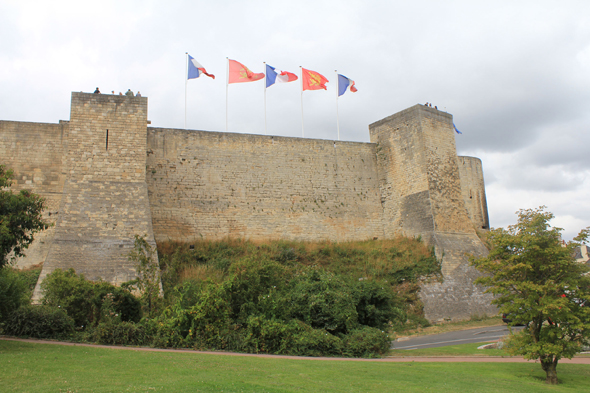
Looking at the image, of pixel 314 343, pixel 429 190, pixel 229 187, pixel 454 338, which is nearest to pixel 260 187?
pixel 229 187

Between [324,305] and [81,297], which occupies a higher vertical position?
[81,297]

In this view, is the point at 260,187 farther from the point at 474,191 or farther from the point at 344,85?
the point at 474,191

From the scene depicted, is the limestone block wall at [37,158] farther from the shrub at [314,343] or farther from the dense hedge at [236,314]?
the shrub at [314,343]

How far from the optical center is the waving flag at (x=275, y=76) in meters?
21.4

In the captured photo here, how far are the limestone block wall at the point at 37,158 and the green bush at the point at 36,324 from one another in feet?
21.6

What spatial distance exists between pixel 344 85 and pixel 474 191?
467 inches

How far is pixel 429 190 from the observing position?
2028 centimetres

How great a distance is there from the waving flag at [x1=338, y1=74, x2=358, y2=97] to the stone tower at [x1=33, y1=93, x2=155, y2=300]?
9.94m

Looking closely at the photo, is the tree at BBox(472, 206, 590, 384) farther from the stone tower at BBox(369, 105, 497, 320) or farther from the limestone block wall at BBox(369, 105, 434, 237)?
the limestone block wall at BBox(369, 105, 434, 237)

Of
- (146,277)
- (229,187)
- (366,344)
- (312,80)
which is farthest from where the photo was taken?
(312,80)

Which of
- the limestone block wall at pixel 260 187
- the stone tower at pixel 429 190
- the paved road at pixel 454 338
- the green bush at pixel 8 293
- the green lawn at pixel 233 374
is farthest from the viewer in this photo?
the stone tower at pixel 429 190

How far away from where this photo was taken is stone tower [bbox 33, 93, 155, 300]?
13.6m

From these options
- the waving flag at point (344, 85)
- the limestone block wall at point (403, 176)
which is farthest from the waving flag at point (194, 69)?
the limestone block wall at point (403, 176)

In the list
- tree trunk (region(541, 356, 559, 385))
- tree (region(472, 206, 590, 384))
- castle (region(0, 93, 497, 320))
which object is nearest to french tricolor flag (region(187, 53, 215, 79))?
castle (region(0, 93, 497, 320))
